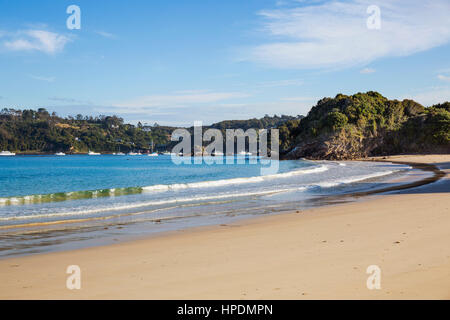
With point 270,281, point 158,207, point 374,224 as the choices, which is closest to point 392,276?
point 270,281

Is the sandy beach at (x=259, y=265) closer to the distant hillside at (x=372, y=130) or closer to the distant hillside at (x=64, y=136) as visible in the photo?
the distant hillside at (x=372, y=130)

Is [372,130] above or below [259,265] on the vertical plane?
above

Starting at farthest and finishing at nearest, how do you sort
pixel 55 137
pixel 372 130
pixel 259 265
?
1. pixel 55 137
2. pixel 372 130
3. pixel 259 265

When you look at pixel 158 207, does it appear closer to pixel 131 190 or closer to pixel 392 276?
pixel 131 190

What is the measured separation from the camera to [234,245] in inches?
304

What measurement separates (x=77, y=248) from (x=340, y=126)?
76562mm

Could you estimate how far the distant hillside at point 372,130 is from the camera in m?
74.2

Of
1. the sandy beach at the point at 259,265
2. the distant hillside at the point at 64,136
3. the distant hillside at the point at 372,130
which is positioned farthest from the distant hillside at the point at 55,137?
the sandy beach at the point at 259,265

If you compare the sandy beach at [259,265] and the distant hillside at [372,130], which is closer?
the sandy beach at [259,265]

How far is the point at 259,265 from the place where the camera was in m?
5.97

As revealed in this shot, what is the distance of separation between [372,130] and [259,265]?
81.1 metres

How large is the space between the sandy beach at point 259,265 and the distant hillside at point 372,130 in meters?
71.7

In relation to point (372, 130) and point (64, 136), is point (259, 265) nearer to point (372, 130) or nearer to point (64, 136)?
point (372, 130)

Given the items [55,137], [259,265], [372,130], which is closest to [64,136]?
[55,137]
